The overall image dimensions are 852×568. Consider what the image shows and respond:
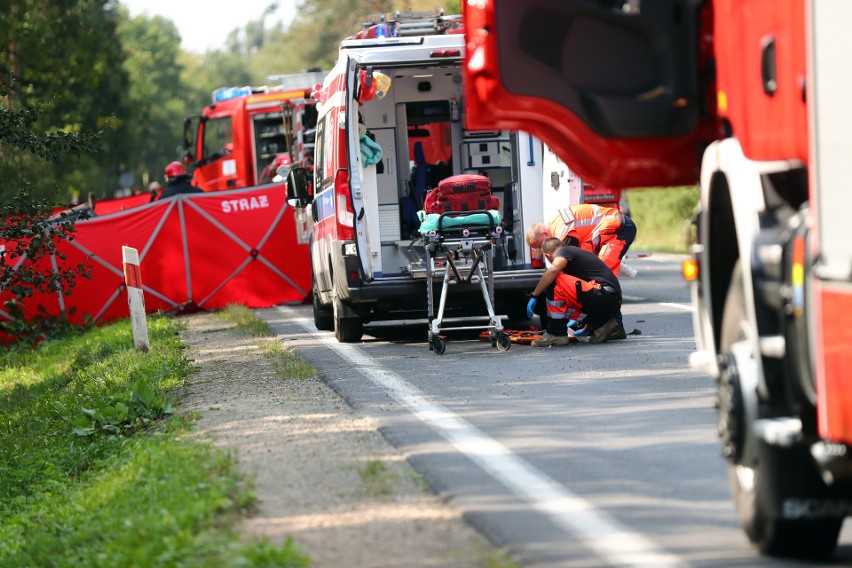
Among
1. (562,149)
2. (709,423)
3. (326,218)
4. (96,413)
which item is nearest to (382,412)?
(709,423)

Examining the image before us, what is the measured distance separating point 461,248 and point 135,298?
3336 mm

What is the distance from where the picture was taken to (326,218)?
1526 cm

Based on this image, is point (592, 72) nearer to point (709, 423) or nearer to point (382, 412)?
point (709, 423)

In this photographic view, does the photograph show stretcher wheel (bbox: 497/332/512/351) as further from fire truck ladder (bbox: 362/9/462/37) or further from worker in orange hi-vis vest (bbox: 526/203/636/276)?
fire truck ladder (bbox: 362/9/462/37)

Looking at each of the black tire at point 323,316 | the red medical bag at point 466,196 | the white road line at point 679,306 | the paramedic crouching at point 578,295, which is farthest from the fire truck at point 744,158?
the white road line at point 679,306

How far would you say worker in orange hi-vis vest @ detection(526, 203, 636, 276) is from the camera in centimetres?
1460

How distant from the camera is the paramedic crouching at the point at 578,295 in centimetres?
1364

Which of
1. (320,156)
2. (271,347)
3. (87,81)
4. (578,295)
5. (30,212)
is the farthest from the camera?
(87,81)

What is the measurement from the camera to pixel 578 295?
44.7 ft

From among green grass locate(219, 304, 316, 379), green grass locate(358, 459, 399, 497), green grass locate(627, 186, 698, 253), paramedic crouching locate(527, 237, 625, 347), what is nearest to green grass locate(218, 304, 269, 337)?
green grass locate(219, 304, 316, 379)

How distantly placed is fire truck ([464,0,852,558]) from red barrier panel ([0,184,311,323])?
14630 mm

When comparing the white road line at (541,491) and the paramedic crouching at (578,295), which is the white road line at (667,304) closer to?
the paramedic crouching at (578,295)

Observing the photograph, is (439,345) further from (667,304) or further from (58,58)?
(58,58)

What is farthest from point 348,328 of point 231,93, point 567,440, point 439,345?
point 231,93
